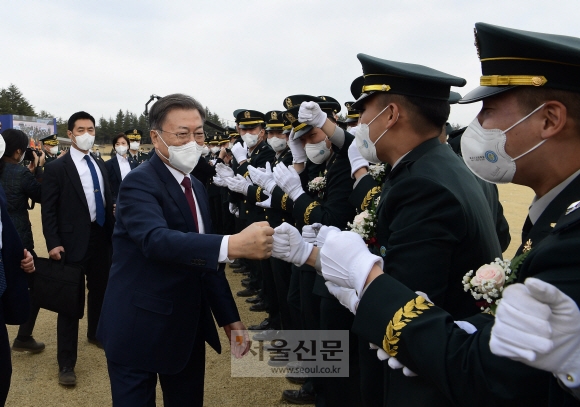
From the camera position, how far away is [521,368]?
1229 millimetres

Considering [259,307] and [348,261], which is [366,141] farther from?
[259,307]

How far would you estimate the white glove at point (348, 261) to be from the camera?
159 centimetres

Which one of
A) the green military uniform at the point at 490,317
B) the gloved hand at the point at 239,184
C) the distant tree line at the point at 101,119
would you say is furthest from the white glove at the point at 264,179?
the distant tree line at the point at 101,119

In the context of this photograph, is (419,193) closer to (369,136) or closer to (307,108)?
(369,136)

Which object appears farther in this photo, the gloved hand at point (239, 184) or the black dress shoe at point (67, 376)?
the gloved hand at point (239, 184)

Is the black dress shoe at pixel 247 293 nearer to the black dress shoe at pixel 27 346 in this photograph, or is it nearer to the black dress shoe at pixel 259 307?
the black dress shoe at pixel 259 307

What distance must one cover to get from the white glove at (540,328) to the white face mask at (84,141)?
5346mm

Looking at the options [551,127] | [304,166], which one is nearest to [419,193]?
[551,127]

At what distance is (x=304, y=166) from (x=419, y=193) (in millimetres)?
3398

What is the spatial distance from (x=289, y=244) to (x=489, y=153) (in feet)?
3.30

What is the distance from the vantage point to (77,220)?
520 centimetres

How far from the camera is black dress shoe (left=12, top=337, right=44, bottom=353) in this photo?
548 centimetres

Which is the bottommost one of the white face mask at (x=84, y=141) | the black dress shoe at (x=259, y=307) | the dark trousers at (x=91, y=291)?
the black dress shoe at (x=259, y=307)

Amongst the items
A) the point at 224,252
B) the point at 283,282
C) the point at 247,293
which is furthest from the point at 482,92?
the point at 247,293
